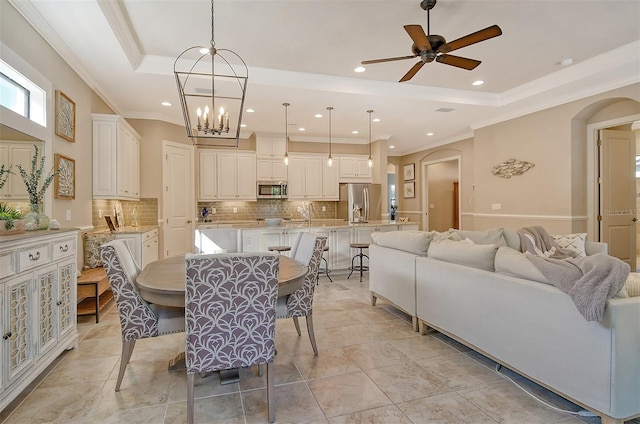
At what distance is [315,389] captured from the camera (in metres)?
2.11

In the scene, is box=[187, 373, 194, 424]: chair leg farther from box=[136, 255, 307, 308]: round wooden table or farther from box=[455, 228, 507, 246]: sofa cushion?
box=[455, 228, 507, 246]: sofa cushion

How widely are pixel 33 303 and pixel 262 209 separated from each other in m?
5.71

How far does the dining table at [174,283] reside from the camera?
1850 millimetres

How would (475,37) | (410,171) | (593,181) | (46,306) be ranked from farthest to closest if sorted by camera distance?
1. (410,171)
2. (593,181)
3. (475,37)
4. (46,306)

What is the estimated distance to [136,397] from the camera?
2.03 metres

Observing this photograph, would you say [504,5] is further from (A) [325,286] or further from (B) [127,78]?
(B) [127,78]

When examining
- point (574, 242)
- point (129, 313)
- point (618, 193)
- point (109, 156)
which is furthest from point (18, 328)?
point (618, 193)

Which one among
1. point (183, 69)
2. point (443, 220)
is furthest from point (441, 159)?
point (183, 69)

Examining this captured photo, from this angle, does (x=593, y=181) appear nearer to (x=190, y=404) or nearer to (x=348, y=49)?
(x=348, y=49)

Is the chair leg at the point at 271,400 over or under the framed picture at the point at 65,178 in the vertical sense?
under

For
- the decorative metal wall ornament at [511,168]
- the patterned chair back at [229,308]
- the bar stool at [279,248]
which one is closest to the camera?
the patterned chair back at [229,308]

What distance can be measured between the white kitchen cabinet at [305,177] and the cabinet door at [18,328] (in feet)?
18.8

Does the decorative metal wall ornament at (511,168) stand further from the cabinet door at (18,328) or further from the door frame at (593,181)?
the cabinet door at (18,328)

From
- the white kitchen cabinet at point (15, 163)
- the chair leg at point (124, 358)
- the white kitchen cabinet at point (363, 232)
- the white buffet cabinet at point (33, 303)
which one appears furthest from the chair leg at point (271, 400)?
the white kitchen cabinet at point (363, 232)
